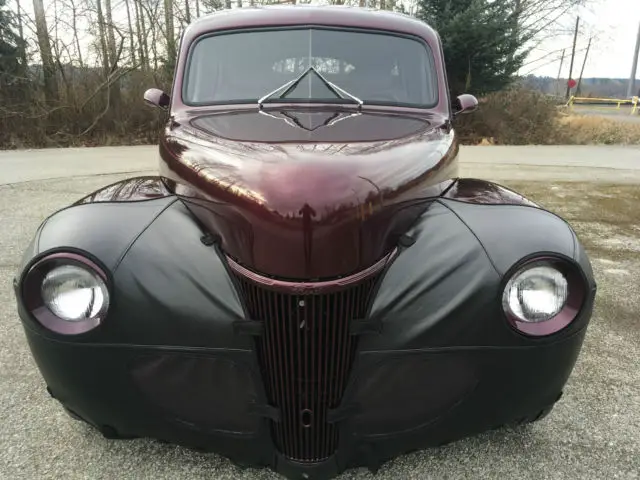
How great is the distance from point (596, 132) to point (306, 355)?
56.6ft

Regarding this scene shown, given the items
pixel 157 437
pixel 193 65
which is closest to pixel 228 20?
pixel 193 65

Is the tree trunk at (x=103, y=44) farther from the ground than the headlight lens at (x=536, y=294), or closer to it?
farther from the ground

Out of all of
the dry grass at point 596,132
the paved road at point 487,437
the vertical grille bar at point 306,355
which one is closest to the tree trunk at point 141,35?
the paved road at point 487,437

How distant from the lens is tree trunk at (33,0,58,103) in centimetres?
1434

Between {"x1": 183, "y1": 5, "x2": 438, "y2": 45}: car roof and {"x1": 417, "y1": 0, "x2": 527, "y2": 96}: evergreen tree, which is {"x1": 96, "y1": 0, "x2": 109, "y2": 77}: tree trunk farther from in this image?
{"x1": 183, "y1": 5, "x2": 438, "y2": 45}: car roof

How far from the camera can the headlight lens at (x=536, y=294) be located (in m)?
1.69

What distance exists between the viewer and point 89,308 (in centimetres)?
168

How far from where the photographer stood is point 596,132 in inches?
631

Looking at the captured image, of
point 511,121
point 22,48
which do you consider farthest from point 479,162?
point 22,48

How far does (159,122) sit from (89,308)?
46.3 feet

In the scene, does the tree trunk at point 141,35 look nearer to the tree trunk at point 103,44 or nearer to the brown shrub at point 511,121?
the tree trunk at point 103,44

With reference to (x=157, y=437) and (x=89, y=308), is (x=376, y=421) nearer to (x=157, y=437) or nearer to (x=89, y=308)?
(x=157, y=437)

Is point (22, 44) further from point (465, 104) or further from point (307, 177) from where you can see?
point (307, 177)

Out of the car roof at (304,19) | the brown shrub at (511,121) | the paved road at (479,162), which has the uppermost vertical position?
the car roof at (304,19)
